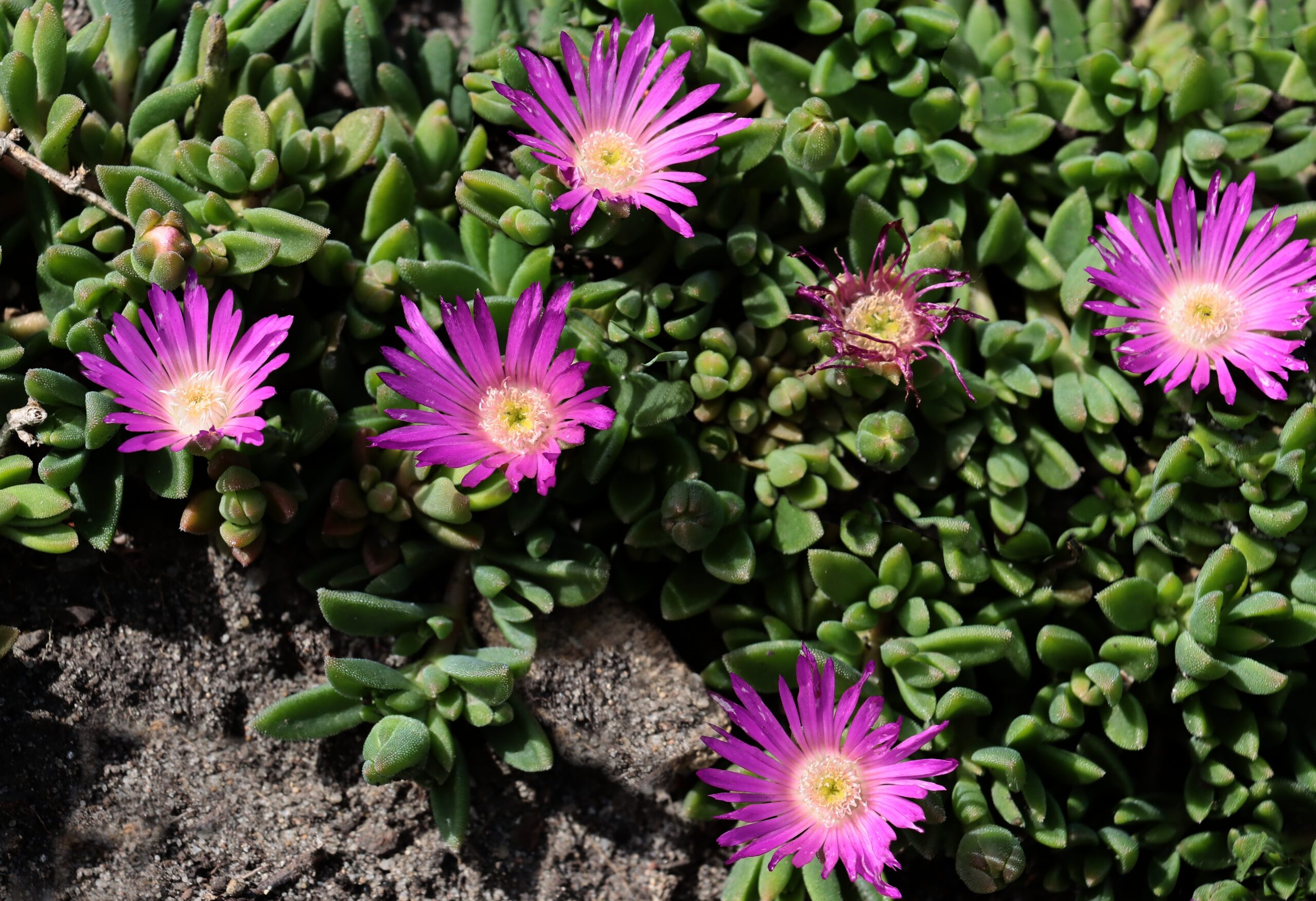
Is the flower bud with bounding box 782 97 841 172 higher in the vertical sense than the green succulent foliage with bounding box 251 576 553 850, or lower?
higher

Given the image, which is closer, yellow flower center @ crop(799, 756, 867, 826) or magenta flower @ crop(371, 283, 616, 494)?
magenta flower @ crop(371, 283, 616, 494)

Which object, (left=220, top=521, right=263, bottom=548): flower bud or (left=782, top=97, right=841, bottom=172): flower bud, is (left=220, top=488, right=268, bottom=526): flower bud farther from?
(left=782, top=97, right=841, bottom=172): flower bud

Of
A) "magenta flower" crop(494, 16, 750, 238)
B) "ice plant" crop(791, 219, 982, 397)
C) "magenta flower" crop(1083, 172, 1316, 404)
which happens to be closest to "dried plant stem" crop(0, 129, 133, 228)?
"magenta flower" crop(494, 16, 750, 238)

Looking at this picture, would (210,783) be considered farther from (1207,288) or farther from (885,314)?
(1207,288)

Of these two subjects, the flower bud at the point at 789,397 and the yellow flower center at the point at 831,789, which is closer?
the yellow flower center at the point at 831,789

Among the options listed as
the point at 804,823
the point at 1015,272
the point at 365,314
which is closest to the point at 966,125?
the point at 1015,272

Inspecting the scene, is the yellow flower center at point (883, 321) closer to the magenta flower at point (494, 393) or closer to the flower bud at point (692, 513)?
the flower bud at point (692, 513)

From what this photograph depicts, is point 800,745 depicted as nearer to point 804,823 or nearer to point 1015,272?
point 804,823

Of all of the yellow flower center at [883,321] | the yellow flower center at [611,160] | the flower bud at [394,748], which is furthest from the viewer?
the yellow flower center at [883,321]

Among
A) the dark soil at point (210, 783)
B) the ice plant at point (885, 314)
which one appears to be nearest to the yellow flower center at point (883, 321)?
the ice plant at point (885, 314)
